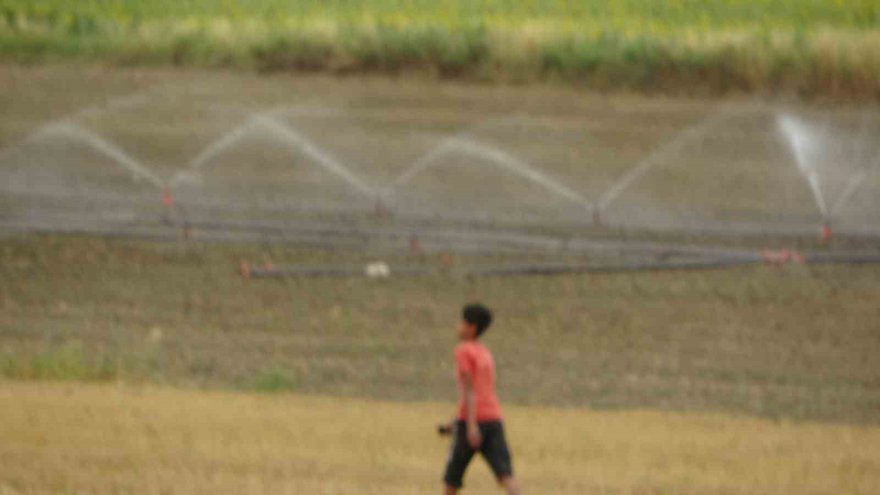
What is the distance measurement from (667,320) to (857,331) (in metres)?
1.79

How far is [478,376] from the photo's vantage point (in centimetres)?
1016

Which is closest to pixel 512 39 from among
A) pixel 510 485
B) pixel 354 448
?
pixel 354 448

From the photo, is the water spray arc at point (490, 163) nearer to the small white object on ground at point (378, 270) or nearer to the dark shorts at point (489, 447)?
the small white object on ground at point (378, 270)

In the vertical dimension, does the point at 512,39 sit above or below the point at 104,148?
above

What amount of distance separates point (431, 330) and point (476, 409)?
8247 millimetres

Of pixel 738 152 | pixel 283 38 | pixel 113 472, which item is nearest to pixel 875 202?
pixel 738 152

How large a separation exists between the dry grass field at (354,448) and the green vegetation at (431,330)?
111cm

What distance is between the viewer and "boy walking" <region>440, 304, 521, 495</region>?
1012 cm

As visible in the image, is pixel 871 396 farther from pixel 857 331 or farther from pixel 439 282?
pixel 439 282

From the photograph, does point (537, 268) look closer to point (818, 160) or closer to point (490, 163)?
point (490, 163)

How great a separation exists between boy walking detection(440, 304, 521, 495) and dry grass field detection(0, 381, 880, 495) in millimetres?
1300

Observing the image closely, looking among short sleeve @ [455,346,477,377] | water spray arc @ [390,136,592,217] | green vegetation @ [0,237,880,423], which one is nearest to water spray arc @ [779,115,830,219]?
green vegetation @ [0,237,880,423]

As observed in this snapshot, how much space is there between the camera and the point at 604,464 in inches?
500

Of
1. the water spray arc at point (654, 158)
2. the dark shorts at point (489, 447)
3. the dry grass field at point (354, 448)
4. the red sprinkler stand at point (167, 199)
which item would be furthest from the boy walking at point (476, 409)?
the red sprinkler stand at point (167, 199)
